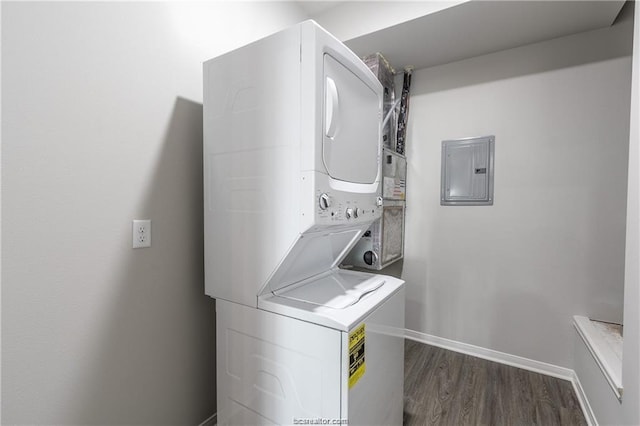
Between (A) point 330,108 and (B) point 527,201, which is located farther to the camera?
(B) point 527,201

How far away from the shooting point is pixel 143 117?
138 cm

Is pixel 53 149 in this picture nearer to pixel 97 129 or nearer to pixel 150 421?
pixel 97 129

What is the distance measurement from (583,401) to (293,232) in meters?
2.39

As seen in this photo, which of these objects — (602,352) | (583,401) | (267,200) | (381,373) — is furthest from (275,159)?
(583,401)

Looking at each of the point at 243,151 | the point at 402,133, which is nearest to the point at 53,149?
the point at 243,151

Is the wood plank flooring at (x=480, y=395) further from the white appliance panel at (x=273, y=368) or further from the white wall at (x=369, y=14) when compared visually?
the white wall at (x=369, y=14)

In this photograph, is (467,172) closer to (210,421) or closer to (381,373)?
(381,373)

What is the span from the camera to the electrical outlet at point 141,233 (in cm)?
136

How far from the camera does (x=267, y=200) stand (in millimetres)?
1267

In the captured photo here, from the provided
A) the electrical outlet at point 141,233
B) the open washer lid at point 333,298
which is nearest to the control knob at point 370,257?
the open washer lid at point 333,298

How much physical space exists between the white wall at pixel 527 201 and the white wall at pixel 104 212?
2.02 meters

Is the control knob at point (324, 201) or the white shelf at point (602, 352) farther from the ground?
the control knob at point (324, 201)

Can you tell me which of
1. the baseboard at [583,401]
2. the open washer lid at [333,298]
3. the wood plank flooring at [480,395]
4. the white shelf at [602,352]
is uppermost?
the open washer lid at [333,298]

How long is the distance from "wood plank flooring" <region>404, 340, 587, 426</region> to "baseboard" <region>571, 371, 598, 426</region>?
0.10 ft
